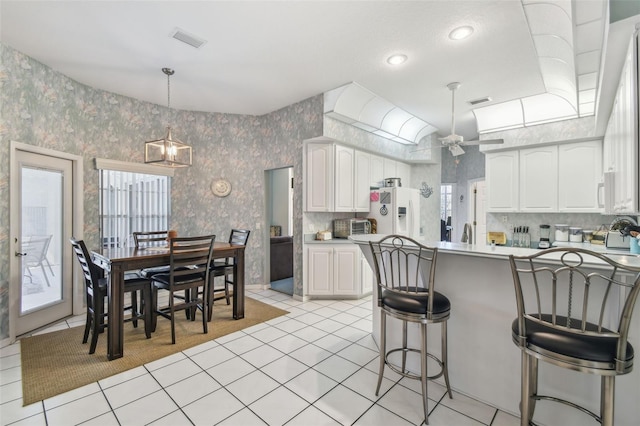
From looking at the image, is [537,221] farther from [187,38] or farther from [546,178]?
[187,38]

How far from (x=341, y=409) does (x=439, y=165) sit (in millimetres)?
5702

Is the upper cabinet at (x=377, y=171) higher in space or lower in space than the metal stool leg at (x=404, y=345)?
higher

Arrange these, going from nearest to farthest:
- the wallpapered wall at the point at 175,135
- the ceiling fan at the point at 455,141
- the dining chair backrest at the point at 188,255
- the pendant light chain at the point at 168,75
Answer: the dining chair backrest at the point at 188,255
the wallpapered wall at the point at 175,135
the pendant light chain at the point at 168,75
the ceiling fan at the point at 455,141

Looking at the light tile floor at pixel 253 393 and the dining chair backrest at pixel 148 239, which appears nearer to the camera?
the light tile floor at pixel 253 393

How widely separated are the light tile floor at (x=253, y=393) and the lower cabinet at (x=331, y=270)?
1438 millimetres

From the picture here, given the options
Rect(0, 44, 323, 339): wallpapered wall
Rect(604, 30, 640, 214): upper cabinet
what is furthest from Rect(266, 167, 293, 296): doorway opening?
Rect(604, 30, 640, 214): upper cabinet

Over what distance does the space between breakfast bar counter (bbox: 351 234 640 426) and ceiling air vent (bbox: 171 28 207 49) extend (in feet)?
8.50

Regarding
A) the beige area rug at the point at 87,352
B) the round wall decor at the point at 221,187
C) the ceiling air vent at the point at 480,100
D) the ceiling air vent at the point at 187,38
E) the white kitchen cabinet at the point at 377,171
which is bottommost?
the beige area rug at the point at 87,352

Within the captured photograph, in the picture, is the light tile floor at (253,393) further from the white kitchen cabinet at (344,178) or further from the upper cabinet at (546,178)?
the upper cabinet at (546,178)

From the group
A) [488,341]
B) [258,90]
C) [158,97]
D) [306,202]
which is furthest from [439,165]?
[158,97]

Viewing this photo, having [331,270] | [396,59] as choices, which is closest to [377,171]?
[331,270]

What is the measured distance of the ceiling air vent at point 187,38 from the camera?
286 centimetres

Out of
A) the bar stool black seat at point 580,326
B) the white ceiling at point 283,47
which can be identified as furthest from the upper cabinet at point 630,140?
the bar stool black seat at point 580,326

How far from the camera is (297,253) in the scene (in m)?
4.71
